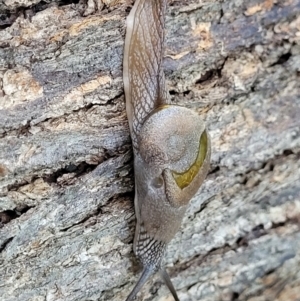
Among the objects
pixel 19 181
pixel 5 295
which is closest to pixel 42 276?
pixel 5 295

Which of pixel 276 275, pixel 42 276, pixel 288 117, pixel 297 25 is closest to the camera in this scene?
pixel 42 276

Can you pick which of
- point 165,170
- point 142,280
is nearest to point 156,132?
point 165,170

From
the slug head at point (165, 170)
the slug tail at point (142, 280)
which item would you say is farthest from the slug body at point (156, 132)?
the slug tail at point (142, 280)

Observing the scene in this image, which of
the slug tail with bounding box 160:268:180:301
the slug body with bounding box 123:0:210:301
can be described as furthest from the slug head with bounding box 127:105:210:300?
the slug tail with bounding box 160:268:180:301

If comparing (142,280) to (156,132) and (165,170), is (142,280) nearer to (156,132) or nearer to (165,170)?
(165,170)

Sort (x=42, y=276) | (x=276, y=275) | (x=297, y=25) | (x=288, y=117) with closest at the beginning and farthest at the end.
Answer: (x=42, y=276) → (x=297, y=25) → (x=288, y=117) → (x=276, y=275)

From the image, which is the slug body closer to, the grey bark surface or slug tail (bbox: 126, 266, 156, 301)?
the grey bark surface

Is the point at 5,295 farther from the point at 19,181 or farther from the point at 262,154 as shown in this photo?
the point at 262,154
